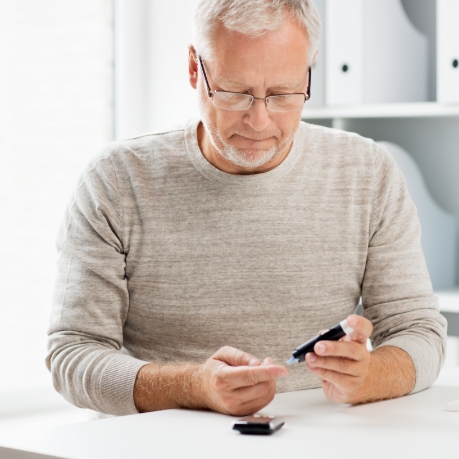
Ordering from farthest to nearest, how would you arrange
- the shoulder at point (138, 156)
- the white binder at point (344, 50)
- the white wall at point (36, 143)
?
the white wall at point (36, 143)
the white binder at point (344, 50)
the shoulder at point (138, 156)

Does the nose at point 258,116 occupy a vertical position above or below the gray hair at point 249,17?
below

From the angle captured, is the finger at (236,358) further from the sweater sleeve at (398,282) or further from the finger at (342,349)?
the sweater sleeve at (398,282)

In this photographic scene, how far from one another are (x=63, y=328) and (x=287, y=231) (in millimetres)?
450

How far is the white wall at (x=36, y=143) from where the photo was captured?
225 centimetres

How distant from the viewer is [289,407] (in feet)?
3.99

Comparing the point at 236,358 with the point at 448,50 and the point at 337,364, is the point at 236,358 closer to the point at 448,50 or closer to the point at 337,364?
the point at 337,364

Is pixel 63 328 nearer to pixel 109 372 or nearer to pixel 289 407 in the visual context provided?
pixel 109 372

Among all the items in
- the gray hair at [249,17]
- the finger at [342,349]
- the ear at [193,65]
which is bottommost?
the finger at [342,349]

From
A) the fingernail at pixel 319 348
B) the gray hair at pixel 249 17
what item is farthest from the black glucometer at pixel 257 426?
the gray hair at pixel 249 17

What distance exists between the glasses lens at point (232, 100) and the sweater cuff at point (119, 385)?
1.50 ft

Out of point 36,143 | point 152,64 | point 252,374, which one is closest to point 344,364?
point 252,374

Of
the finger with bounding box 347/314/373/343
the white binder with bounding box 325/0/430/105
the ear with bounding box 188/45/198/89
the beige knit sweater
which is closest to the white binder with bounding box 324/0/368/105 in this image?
the white binder with bounding box 325/0/430/105

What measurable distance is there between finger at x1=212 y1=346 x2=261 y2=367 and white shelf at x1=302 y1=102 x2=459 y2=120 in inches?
40.4

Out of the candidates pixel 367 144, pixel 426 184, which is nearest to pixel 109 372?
pixel 367 144
